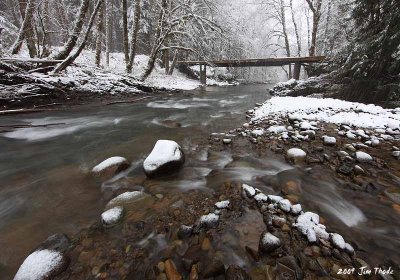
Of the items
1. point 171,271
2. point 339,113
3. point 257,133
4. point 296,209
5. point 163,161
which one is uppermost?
point 339,113

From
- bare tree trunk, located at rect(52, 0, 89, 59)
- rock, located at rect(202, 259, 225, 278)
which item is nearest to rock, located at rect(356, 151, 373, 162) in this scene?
rock, located at rect(202, 259, 225, 278)

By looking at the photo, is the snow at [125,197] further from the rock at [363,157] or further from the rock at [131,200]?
the rock at [363,157]

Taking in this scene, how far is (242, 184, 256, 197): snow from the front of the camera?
2.72 m

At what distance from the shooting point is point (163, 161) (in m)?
3.27

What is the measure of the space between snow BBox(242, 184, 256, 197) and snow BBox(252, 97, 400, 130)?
147 inches

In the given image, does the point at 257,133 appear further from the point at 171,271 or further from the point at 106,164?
the point at 171,271

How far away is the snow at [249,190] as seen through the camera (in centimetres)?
272

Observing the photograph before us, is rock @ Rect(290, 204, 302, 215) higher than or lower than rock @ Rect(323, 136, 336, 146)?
lower

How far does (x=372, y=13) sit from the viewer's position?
694 cm

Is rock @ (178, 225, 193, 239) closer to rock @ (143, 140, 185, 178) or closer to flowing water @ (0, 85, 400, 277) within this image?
flowing water @ (0, 85, 400, 277)

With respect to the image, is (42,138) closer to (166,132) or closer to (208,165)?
(166,132)

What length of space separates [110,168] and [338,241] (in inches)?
119

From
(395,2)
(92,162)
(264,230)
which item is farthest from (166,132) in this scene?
(395,2)

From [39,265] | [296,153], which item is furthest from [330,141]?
[39,265]
